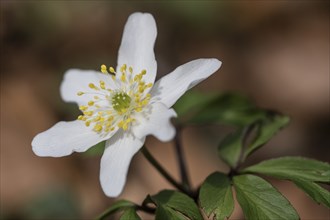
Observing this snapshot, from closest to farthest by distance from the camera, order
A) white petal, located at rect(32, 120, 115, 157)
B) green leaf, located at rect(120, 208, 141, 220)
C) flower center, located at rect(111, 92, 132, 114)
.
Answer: green leaf, located at rect(120, 208, 141, 220) → white petal, located at rect(32, 120, 115, 157) → flower center, located at rect(111, 92, 132, 114)

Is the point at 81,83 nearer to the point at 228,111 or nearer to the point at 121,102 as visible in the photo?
the point at 121,102

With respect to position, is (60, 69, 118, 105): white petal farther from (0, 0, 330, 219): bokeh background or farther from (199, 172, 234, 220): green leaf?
(0, 0, 330, 219): bokeh background

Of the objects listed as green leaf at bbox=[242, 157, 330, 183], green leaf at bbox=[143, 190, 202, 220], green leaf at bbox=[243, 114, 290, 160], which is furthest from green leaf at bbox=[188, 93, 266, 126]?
green leaf at bbox=[143, 190, 202, 220]

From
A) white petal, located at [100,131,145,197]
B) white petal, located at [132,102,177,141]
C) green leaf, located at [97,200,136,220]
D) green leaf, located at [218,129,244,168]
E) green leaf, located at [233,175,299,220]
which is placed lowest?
green leaf, located at [233,175,299,220]

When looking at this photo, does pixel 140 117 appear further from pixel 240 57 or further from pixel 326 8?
pixel 326 8

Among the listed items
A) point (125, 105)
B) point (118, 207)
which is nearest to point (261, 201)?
point (118, 207)

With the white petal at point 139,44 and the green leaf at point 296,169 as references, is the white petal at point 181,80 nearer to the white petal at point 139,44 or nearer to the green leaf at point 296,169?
the white petal at point 139,44

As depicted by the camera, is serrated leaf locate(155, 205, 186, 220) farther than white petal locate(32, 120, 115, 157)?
No
